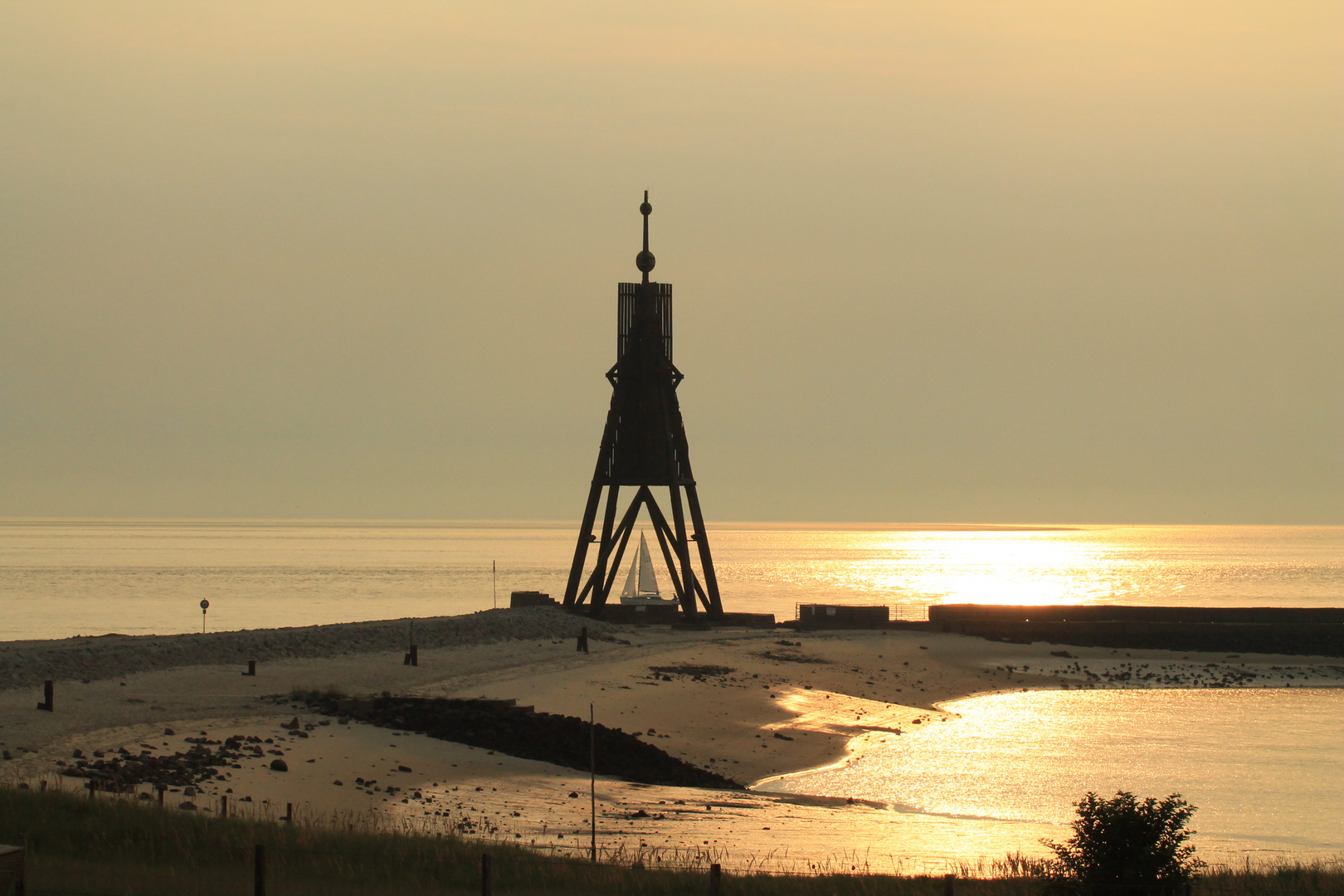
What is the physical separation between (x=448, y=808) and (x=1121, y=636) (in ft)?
157

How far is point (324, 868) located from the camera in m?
16.6

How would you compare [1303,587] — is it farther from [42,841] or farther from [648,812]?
[42,841]

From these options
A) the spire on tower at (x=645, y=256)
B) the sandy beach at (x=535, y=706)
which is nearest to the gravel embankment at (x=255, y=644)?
the sandy beach at (x=535, y=706)

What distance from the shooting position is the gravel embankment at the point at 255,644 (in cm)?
3272

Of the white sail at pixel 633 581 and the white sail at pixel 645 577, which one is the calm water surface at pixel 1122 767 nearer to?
the white sail at pixel 645 577

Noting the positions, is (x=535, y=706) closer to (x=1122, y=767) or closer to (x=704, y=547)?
(x=1122, y=767)

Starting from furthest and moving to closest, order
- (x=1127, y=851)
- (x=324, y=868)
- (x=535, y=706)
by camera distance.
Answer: (x=535, y=706)
(x=324, y=868)
(x=1127, y=851)

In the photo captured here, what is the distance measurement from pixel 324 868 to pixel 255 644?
24.0m

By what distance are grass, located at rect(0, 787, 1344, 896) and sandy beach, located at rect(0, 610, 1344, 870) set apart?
8.81 feet

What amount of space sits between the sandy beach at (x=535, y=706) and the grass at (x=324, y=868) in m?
2.68

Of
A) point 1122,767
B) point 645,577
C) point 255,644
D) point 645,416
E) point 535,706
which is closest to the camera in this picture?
point 535,706

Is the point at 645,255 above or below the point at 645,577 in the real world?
above

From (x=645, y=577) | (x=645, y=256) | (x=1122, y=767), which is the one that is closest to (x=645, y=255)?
(x=645, y=256)

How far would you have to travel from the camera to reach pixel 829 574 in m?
184
